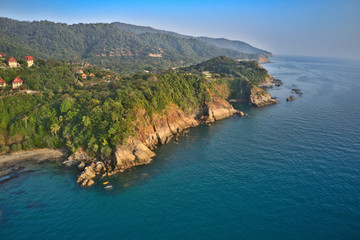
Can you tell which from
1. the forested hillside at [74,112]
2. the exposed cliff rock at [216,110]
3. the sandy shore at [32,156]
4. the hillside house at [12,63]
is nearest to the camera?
the sandy shore at [32,156]

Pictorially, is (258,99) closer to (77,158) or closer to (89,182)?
(77,158)

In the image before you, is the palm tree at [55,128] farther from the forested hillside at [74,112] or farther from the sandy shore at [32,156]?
the sandy shore at [32,156]

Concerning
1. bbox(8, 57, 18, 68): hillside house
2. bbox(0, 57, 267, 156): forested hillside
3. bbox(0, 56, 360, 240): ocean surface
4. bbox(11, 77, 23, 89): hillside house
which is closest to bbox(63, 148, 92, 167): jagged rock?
bbox(0, 57, 267, 156): forested hillside

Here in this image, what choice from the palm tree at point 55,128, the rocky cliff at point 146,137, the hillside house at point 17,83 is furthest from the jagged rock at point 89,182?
the hillside house at point 17,83

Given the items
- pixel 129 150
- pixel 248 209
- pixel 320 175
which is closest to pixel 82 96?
pixel 129 150

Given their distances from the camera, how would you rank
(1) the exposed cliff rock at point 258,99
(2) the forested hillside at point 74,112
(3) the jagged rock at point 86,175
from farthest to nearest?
(1) the exposed cliff rock at point 258,99 → (2) the forested hillside at point 74,112 → (3) the jagged rock at point 86,175

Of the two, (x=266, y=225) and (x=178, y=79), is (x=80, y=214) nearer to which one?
(x=266, y=225)

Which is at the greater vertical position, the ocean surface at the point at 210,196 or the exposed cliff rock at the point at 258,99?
the exposed cliff rock at the point at 258,99
